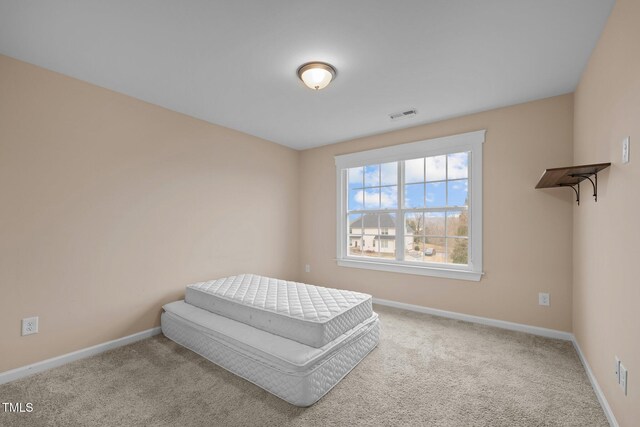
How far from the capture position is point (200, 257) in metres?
3.45

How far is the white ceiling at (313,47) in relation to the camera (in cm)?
170

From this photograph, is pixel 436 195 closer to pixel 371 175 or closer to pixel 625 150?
pixel 371 175

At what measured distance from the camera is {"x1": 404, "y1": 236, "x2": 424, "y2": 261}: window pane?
380cm

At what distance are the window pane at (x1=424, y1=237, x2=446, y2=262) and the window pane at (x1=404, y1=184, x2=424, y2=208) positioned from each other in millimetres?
479

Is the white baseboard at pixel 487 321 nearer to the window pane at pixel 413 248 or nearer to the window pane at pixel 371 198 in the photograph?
the window pane at pixel 413 248

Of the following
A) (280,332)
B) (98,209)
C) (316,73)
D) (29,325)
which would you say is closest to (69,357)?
(29,325)

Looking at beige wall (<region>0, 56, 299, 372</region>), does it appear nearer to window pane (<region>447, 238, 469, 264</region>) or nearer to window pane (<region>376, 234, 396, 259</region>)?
window pane (<region>376, 234, 396, 259</region>)

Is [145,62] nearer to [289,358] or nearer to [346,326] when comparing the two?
[289,358]

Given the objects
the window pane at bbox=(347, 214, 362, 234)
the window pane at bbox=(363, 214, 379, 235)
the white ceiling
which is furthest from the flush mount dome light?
the window pane at bbox=(347, 214, 362, 234)

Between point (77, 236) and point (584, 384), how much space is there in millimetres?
4222

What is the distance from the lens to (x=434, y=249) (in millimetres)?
3689

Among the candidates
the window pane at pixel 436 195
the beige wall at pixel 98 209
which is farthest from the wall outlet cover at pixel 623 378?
the beige wall at pixel 98 209

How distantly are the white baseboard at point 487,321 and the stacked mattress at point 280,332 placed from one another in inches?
49.9

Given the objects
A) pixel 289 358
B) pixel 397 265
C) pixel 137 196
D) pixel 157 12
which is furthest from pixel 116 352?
pixel 397 265
